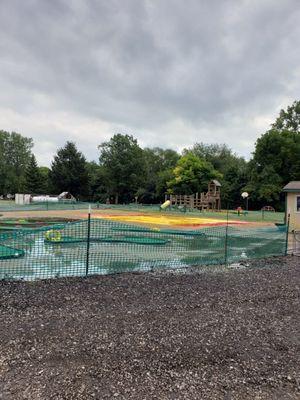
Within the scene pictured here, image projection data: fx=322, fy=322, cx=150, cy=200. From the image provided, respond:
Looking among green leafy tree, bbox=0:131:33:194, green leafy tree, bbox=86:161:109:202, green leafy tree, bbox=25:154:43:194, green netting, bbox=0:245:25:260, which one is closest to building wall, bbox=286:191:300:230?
green netting, bbox=0:245:25:260

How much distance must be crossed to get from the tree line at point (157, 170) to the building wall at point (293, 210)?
1155 inches

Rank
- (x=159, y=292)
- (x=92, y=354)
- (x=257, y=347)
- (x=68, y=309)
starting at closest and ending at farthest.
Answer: (x=92, y=354) → (x=257, y=347) → (x=68, y=309) → (x=159, y=292)

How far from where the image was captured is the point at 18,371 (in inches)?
118

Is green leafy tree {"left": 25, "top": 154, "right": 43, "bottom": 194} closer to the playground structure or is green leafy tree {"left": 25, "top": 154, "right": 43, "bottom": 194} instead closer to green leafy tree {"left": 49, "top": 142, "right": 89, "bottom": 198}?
green leafy tree {"left": 49, "top": 142, "right": 89, "bottom": 198}

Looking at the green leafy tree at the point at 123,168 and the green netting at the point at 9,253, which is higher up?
the green leafy tree at the point at 123,168

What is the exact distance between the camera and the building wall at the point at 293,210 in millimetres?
17875

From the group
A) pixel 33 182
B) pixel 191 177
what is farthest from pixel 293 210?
pixel 33 182

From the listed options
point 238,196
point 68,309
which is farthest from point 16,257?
point 238,196

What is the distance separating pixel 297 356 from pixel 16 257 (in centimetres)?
645

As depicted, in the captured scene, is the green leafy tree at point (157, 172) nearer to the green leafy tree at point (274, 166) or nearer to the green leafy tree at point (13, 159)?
the green leafy tree at point (274, 166)

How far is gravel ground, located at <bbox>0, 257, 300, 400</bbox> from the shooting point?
2.83 meters

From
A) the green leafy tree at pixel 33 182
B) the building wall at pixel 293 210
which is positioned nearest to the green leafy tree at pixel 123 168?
the green leafy tree at pixel 33 182

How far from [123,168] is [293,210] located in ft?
161

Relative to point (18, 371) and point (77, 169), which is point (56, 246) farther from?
point (77, 169)
